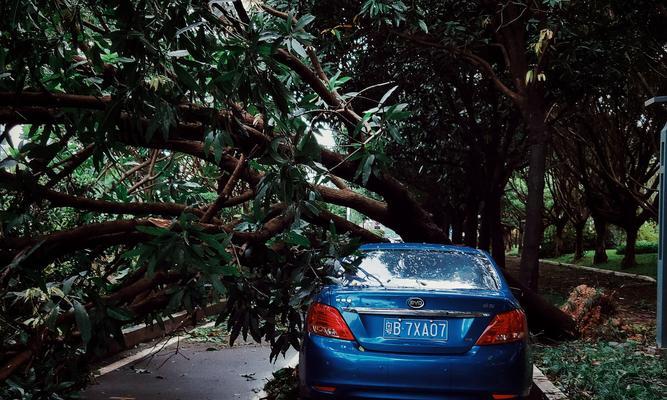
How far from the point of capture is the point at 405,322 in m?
4.69

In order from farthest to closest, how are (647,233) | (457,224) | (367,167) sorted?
(647,233)
(457,224)
(367,167)

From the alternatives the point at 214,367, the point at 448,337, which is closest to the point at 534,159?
the point at 214,367

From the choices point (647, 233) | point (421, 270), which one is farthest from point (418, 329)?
point (647, 233)

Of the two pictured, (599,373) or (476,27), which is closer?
(599,373)

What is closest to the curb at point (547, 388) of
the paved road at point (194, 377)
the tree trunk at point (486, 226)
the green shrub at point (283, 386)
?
the green shrub at point (283, 386)

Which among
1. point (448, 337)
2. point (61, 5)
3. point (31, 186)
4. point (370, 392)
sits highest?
point (61, 5)

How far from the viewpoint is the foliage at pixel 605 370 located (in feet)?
20.2

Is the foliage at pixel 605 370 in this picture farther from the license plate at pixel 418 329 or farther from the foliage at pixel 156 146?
the foliage at pixel 156 146

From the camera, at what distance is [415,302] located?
4.70 m

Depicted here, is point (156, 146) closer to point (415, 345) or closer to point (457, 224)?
point (415, 345)

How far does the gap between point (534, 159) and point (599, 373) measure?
4919mm

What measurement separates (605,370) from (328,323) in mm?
3527

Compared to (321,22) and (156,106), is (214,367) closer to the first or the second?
(156,106)

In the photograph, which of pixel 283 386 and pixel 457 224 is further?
pixel 457 224
